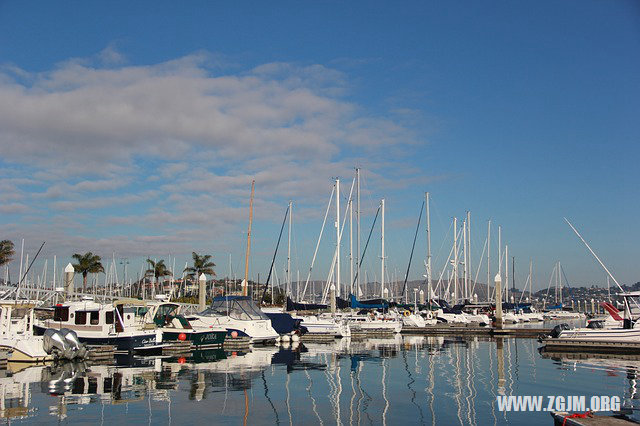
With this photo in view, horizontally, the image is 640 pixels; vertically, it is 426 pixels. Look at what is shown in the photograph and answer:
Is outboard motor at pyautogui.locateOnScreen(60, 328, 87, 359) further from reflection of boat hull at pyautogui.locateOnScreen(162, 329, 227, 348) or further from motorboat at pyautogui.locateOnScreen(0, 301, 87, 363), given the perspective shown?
reflection of boat hull at pyautogui.locateOnScreen(162, 329, 227, 348)

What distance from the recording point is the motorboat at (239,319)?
42688mm

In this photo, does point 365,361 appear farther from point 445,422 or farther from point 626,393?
point 445,422

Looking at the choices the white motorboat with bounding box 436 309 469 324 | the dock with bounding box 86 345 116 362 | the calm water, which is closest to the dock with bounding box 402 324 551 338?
the white motorboat with bounding box 436 309 469 324

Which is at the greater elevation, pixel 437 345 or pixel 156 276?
pixel 156 276

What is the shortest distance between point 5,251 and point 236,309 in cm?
5100

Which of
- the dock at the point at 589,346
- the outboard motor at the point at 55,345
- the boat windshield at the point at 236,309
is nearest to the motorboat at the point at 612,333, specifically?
the dock at the point at 589,346

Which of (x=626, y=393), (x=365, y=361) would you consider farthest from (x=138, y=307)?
(x=626, y=393)

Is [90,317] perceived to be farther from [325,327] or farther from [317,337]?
[325,327]

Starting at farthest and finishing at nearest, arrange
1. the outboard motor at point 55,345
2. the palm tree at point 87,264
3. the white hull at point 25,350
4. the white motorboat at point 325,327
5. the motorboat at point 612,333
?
the palm tree at point 87,264 < the white motorboat at point 325,327 < the motorboat at point 612,333 < the outboard motor at point 55,345 < the white hull at point 25,350

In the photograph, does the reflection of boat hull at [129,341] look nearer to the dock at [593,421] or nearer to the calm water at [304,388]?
the calm water at [304,388]

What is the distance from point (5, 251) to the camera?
7912 cm

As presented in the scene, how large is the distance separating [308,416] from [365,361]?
16178mm

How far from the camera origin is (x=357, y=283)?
223ft

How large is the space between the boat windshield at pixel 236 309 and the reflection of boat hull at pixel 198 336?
11.9 ft
